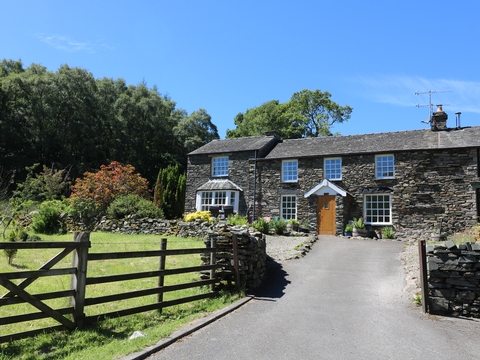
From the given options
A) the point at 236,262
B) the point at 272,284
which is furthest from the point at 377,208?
the point at 236,262

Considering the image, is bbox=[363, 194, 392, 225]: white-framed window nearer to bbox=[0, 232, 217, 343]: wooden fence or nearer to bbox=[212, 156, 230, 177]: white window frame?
bbox=[212, 156, 230, 177]: white window frame

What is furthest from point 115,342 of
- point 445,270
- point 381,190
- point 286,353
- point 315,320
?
point 381,190

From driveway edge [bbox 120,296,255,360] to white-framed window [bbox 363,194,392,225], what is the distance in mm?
15846

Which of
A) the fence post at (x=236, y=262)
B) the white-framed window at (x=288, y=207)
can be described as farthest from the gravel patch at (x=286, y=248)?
the white-framed window at (x=288, y=207)

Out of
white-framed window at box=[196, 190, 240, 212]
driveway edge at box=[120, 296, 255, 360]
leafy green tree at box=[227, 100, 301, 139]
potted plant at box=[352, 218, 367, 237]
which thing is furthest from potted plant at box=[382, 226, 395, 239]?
leafy green tree at box=[227, 100, 301, 139]

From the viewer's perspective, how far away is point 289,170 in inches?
981

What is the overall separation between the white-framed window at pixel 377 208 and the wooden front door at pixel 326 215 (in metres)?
2.07

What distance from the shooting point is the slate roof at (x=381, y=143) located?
21406mm

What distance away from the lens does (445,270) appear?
25.8 ft

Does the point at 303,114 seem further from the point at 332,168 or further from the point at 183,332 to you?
the point at 183,332

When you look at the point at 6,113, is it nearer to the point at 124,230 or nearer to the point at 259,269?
the point at 124,230

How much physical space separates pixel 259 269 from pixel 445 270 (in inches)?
177

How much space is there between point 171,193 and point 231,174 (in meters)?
6.08

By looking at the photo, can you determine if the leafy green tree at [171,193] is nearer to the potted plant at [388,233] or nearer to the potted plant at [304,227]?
the potted plant at [304,227]
